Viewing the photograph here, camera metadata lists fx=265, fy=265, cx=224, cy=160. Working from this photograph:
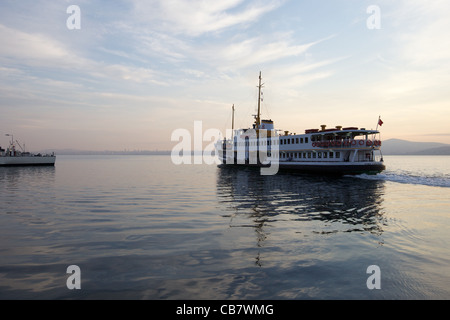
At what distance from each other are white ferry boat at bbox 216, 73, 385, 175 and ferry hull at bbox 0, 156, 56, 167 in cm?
6278

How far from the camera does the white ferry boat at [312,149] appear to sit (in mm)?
42812

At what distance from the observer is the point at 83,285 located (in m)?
7.20

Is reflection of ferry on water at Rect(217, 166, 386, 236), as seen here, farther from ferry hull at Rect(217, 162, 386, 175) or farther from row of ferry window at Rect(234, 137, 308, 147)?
row of ferry window at Rect(234, 137, 308, 147)

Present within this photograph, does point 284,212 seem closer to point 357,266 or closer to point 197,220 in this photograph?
point 197,220

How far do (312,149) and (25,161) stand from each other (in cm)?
8468

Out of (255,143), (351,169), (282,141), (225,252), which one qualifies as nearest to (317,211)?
(225,252)

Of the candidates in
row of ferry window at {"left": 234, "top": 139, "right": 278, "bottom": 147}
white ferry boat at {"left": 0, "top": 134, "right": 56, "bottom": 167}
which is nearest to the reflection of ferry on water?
row of ferry window at {"left": 234, "top": 139, "right": 278, "bottom": 147}

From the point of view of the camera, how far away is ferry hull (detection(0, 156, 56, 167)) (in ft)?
257

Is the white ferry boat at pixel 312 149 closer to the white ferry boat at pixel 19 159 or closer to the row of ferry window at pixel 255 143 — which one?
the row of ferry window at pixel 255 143

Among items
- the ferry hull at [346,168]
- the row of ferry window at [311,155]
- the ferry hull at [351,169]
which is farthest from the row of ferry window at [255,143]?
the ferry hull at [351,169]

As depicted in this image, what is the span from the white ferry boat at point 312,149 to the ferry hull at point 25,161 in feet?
206

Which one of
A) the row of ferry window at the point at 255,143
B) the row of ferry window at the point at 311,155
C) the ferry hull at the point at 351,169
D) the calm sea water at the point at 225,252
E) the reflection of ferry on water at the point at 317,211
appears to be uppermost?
the row of ferry window at the point at 255,143

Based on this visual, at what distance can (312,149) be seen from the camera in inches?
1882

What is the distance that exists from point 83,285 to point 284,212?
1244cm
